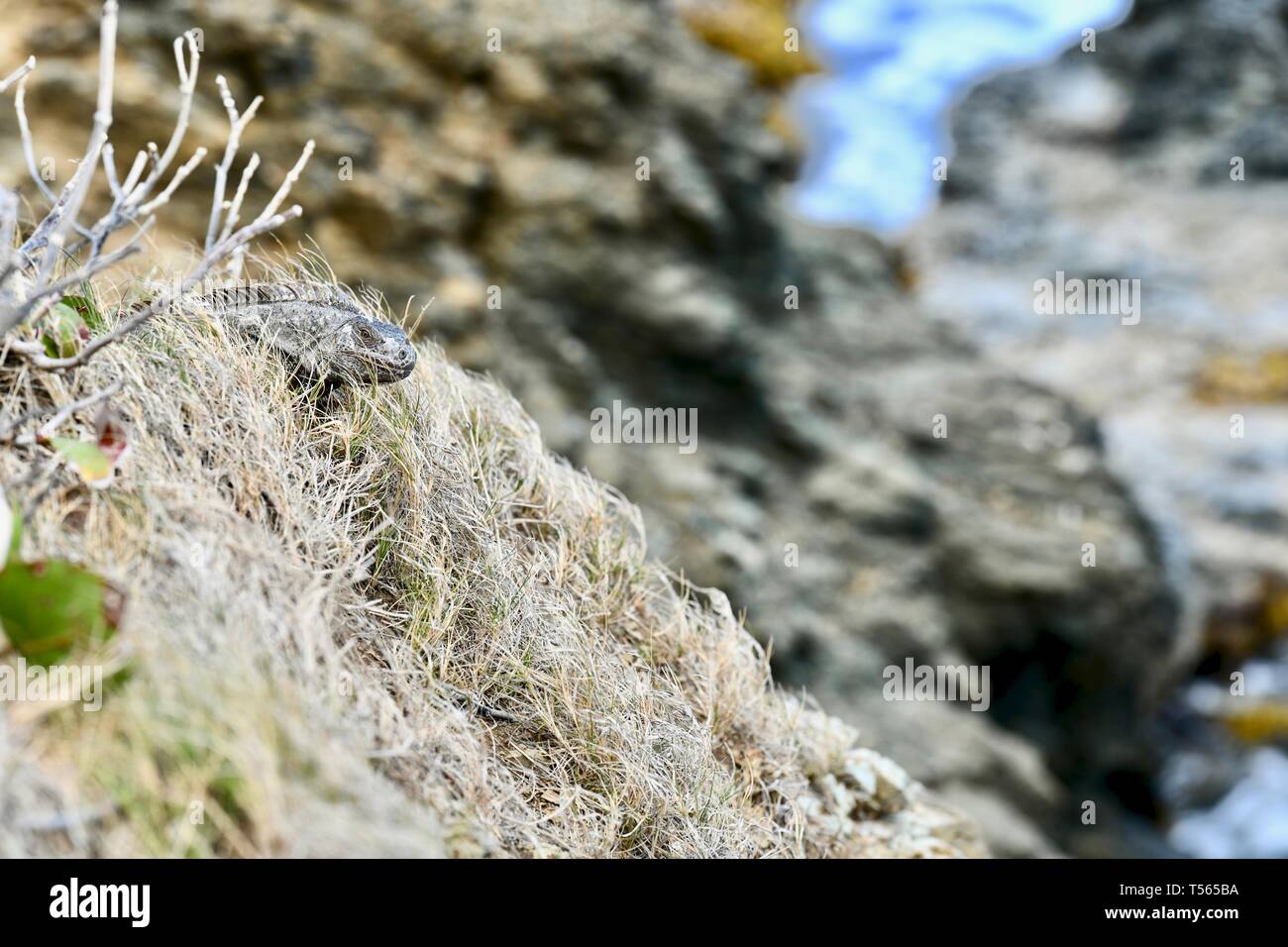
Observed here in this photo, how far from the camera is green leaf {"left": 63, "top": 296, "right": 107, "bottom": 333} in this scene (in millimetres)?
2770

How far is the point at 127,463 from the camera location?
233 centimetres

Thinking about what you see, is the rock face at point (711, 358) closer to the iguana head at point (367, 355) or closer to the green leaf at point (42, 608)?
the iguana head at point (367, 355)

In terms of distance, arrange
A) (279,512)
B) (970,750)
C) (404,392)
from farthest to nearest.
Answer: (970,750) < (404,392) < (279,512)

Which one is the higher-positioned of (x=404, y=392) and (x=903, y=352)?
(x=903, y=352)

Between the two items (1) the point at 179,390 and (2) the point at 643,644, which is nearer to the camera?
(1) the point at 179,390

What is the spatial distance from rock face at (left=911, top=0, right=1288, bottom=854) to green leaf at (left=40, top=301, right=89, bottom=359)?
12.2 m

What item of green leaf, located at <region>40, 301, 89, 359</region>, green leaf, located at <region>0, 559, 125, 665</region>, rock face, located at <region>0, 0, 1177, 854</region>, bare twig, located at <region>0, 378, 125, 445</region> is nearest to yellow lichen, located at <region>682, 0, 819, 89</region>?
rock face, located at <region>0, 0, 1177, 854</region>

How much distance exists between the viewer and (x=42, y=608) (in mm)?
1875

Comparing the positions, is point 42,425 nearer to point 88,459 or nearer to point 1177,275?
point 88,459

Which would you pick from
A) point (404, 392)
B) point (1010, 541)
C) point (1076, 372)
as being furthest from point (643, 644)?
point (1076, 372)

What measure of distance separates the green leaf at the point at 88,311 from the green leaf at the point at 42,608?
1076 mm

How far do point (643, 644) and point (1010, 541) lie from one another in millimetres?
8434

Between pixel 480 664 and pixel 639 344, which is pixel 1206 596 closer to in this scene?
pixel 639 344

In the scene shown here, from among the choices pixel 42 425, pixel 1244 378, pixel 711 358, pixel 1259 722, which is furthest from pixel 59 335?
pixel 1244 378
